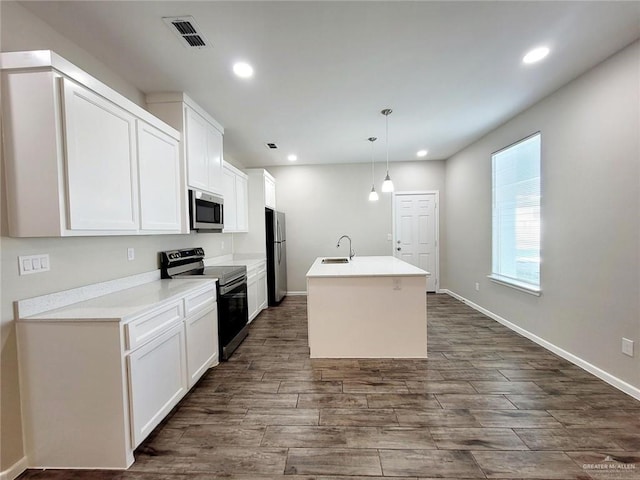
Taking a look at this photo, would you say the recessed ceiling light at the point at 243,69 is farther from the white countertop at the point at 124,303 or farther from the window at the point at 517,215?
the window at the point at 517,215

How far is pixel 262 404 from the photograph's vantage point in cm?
216

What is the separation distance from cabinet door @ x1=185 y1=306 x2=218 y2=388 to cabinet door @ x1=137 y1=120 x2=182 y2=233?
88cm

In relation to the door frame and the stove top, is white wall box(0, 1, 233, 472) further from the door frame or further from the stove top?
the door frame

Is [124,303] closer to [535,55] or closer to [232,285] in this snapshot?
[232,285]

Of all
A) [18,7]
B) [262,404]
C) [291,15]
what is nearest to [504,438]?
[262,404]

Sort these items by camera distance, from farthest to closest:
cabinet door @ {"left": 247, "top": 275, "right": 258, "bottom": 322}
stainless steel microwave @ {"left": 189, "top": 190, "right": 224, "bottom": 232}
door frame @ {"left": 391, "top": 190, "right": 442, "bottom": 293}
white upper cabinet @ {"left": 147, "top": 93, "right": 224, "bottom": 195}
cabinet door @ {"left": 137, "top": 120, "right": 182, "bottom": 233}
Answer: door frame @ {"left": 391, "top": 190, "right": 442, "bottom": 293} → cabinet door @ {"left": 247, "top": 275, "right": 258, "bottom": 322} → stainless steel microwave @ {"left": 189, "top": 190, "right": 224, "bottom": 232} → white upper cabinet @ {"left": 147, "top": 93, "right": 224, "bottom": 195} → cabinet door @ {"left": 137, "top": 120, "right": 182, "bottom": 233}

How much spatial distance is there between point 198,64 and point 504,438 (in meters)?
3.56

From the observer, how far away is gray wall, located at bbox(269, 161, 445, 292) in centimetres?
564

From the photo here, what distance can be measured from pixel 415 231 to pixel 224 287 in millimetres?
4189

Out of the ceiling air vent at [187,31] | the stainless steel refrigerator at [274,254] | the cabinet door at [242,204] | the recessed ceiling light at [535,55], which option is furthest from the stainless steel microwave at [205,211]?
the recessed ceiling light at [535,55]

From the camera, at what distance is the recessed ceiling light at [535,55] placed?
2.15m

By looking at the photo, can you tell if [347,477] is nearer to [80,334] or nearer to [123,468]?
[123,468]

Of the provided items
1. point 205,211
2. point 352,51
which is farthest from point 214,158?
point 352,51

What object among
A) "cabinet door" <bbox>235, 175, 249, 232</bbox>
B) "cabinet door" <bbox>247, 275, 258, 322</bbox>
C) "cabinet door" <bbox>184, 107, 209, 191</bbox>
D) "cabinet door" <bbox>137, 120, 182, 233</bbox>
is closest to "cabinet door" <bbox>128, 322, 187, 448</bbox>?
"cabinet door" <bbox>137, 120, 182, 233</bbox>
